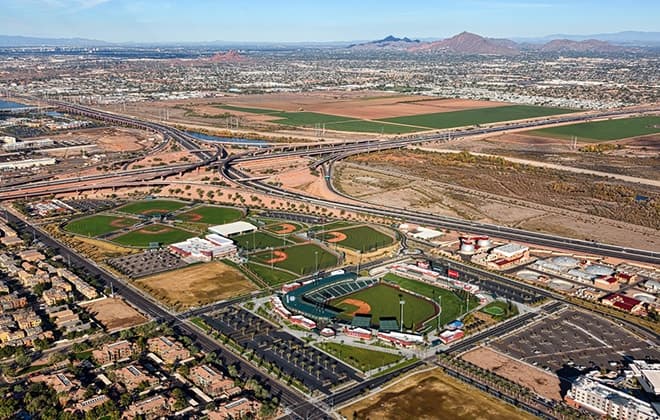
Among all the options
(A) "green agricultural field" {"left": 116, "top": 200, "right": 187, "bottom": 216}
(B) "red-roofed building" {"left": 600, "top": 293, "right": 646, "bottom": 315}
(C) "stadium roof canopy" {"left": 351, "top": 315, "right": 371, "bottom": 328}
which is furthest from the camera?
(A) "green agricultural field" {"left": 116, "top": 200, "right": 187, "bottom": 216}

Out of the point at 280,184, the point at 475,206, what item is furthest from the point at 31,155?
the point at 475,206

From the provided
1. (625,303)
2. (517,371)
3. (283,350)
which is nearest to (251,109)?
(625,303)

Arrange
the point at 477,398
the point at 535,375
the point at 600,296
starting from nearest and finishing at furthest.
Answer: the point at 477,398, the point at 535,375, the point at 600,296

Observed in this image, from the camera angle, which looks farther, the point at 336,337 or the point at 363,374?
the point at 336,337

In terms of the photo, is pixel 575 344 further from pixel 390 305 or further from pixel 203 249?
pixel 203 249

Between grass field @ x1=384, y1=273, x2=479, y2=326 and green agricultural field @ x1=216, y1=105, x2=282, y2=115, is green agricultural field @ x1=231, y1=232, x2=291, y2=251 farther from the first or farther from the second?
green agricultural field @ x1=216, y1=105, x2=282, y2=115

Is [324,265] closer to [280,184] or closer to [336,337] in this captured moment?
[336,337]

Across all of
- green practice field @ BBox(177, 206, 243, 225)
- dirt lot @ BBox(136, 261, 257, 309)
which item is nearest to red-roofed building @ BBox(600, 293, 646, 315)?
dirt lot @ BBox(136, 261, 257, 309)
